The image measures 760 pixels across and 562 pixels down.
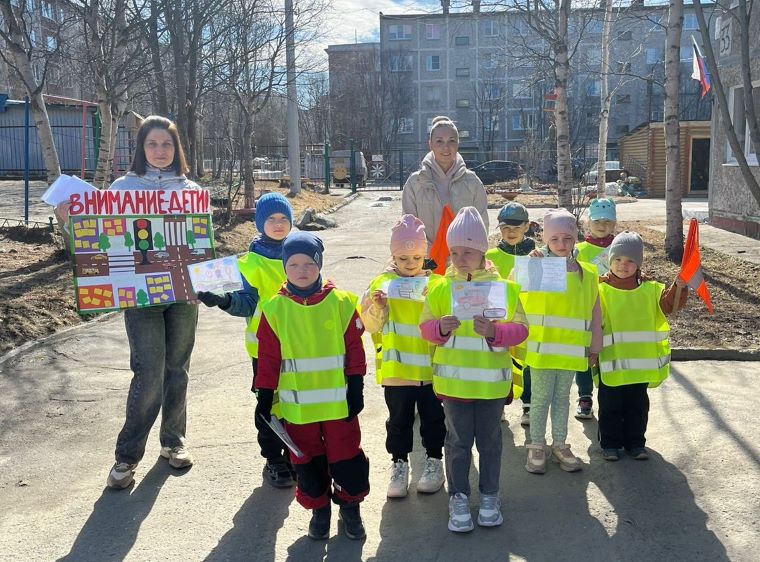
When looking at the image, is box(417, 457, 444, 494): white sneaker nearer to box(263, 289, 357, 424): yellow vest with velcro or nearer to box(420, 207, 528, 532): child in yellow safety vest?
box(420, 207, 528, 532): child in yellow safety vest

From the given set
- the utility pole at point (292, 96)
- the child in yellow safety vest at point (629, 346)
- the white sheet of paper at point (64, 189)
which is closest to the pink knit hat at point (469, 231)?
the child in yellow safety vest at point (629, 346)

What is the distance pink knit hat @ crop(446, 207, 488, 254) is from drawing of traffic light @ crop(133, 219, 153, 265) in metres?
1.80

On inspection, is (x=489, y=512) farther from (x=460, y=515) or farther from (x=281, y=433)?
(x=281, y=433)

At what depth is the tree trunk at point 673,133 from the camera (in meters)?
10.3

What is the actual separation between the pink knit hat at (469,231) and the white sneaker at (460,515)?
4.09ft

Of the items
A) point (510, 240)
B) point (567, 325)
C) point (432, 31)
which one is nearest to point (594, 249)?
point (510, 240)

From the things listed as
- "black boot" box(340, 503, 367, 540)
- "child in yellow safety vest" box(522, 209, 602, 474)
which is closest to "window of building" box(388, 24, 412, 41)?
"child in yellow safety vest" box(522, 209, 602, 474)

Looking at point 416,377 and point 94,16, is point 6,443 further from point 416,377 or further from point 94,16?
point 94,16

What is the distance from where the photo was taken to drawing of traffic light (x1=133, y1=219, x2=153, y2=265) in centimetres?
407

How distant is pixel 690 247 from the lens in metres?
4.01

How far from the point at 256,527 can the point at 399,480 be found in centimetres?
81

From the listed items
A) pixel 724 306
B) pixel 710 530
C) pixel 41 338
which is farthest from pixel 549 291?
pixel 41 338

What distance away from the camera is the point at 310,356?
11.0ft

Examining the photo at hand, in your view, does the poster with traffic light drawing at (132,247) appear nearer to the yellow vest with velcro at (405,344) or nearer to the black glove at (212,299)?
the black glove at (212,299)
